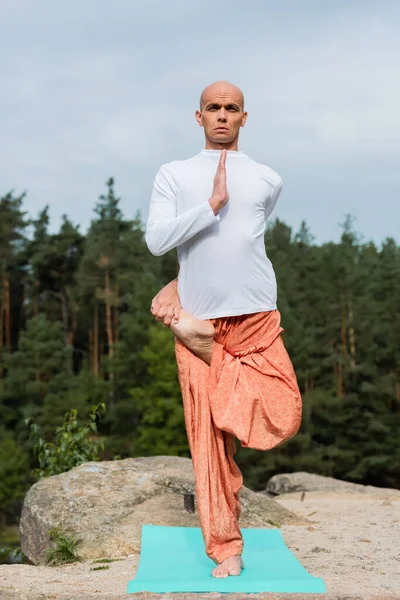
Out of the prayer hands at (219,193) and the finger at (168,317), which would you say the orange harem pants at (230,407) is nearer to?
the finger at (168,317)

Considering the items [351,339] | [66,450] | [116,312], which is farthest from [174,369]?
[66,450]

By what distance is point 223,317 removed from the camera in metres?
5.43

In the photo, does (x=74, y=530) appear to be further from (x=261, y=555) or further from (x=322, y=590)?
(x=322, y=590)

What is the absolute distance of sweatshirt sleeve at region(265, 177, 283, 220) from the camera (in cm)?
556

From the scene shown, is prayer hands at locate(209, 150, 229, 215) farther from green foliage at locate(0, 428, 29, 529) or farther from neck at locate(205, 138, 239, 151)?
green foliage at locate(0, 428, 29, 529)

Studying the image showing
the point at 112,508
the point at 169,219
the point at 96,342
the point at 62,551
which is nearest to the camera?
the point at 169,219

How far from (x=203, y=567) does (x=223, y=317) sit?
5.36 ft

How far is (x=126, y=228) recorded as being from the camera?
52.9 m

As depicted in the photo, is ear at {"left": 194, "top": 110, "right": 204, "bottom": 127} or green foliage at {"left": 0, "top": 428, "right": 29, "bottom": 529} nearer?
ear at {"left": 194, "top": 110, "right": 204, "bottom": 127}

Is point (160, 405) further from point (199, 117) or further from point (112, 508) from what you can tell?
point (199, 117)

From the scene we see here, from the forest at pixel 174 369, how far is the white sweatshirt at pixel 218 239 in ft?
84.2

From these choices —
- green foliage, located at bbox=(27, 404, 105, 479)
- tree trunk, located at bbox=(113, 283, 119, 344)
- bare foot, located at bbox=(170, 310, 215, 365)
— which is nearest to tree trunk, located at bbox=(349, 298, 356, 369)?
tree trunk, located at bbox=(113, 283, 119, 344)

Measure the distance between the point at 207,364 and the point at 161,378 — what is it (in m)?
29.7

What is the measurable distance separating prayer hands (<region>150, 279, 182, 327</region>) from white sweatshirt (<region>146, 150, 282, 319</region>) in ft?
0.22
